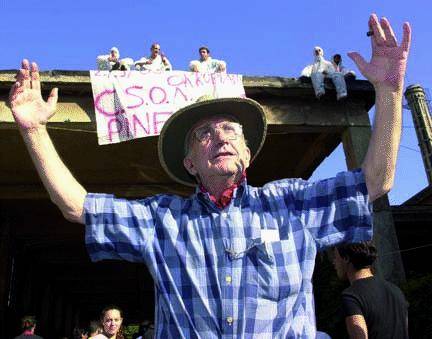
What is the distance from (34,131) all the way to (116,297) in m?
28.0

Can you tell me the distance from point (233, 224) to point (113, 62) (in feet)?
20.4

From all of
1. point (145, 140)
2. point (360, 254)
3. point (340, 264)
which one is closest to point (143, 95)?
point (145, 140)

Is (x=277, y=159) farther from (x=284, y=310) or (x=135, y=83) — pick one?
(x=284, y=310)

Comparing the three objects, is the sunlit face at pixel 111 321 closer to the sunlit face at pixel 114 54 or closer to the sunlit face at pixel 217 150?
the sunlit face at pixel 114 54

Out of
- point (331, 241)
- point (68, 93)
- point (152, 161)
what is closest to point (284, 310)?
point (331, 241)

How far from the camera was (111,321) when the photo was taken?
6375mm

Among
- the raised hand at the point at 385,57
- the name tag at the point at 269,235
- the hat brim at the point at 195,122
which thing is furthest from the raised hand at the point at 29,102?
the raised hand at the point at 385,57

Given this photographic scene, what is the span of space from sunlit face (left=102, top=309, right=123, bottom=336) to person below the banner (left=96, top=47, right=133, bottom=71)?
3.61 m

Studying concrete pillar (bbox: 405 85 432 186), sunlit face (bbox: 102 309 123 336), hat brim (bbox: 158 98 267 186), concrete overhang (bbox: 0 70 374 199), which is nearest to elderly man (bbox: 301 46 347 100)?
concrete overhang (bbox: 0 70 374 199)

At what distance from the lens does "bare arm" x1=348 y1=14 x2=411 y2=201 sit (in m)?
1.71

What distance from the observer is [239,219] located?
1774 mm

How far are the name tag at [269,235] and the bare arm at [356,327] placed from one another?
117 cm

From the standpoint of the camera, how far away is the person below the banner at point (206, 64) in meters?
7.35

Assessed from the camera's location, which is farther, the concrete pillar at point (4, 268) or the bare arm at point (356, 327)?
the concrete pillar at point (4, 268)
